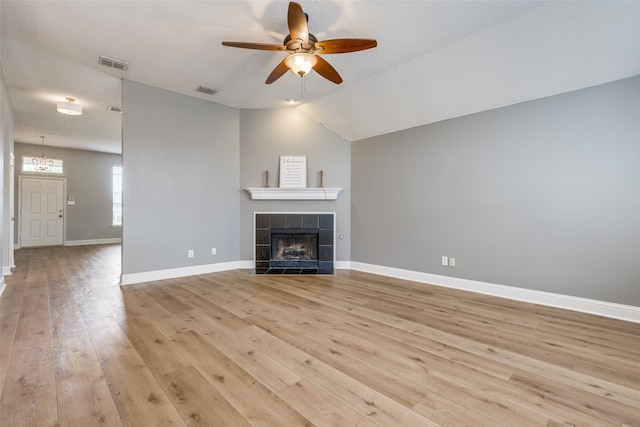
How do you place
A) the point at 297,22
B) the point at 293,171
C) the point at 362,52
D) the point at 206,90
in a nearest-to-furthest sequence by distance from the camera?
1. the point at 297,22
2. the point at 362,52
3. the point at 206,90
4. the point at 293,171

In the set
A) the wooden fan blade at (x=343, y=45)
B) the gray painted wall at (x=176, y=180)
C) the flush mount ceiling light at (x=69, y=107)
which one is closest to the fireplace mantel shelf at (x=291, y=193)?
the gray painted wall at (x=176, y=180)

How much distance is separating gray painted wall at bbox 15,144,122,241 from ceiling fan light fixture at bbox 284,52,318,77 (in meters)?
8.76

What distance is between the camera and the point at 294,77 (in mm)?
3826

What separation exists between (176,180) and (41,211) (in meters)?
6.30

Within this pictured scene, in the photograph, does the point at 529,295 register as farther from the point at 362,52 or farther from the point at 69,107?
A: the point at 69,107

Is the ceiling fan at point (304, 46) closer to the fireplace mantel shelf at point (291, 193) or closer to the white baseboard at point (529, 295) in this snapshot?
the fireplace mantel shelf at point (291, 193)

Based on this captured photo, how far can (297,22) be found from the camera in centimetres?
224

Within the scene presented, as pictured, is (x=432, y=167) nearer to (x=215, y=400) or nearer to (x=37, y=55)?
(x=215, y=400)

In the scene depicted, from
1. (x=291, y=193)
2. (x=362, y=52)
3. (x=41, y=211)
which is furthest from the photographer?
(x=41, y=211)

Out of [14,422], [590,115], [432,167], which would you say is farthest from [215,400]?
[590,115]

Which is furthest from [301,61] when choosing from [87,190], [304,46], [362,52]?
[87,190]

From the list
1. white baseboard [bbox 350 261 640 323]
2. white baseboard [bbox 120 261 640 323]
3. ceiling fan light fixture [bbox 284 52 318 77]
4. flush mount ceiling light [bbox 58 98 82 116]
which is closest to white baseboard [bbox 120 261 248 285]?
white baseboard [bbox 120 261 640 323]

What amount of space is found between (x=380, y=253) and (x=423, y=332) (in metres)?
2.25

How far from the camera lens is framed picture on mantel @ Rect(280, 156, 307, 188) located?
16.4 ft
